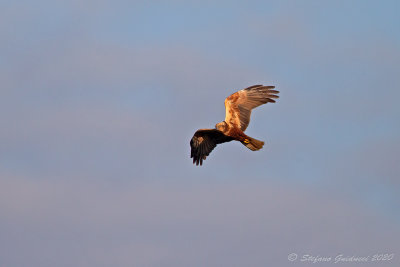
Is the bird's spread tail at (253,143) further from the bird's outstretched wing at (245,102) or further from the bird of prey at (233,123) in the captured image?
the bird's outstretched wing at (245,102)

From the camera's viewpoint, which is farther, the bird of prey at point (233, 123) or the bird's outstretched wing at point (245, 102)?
the bird's outstretched wing at point (245, 102)

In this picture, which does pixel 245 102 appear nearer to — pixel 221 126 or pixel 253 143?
pixel 221 126

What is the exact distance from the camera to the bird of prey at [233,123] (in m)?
21.5

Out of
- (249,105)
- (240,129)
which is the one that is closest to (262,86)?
(249,105)

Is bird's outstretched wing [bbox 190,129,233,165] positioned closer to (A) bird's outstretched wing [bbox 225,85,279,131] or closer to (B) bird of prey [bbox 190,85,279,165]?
(B) bird of prey [bbox 190,85,279,165]

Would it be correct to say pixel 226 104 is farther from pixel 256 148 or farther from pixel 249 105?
pixel 256 148

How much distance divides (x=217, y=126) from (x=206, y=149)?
1432mm

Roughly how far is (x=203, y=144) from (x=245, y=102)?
2.68m

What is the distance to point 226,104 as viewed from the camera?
22.7m

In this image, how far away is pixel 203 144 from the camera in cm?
2241

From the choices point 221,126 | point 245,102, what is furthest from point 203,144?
point 245,102

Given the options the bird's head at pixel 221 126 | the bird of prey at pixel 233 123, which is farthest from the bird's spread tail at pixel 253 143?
the bird's head at pixel 221 126

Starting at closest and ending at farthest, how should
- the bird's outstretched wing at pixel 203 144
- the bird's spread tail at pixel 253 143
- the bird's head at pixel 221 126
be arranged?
the bird's spread tail at pixel 253 143 → the bird's head at pixel 221 126 → the bird's outstretched wing at pixel 203 144

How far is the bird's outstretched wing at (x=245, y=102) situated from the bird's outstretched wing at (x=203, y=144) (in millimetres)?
878
